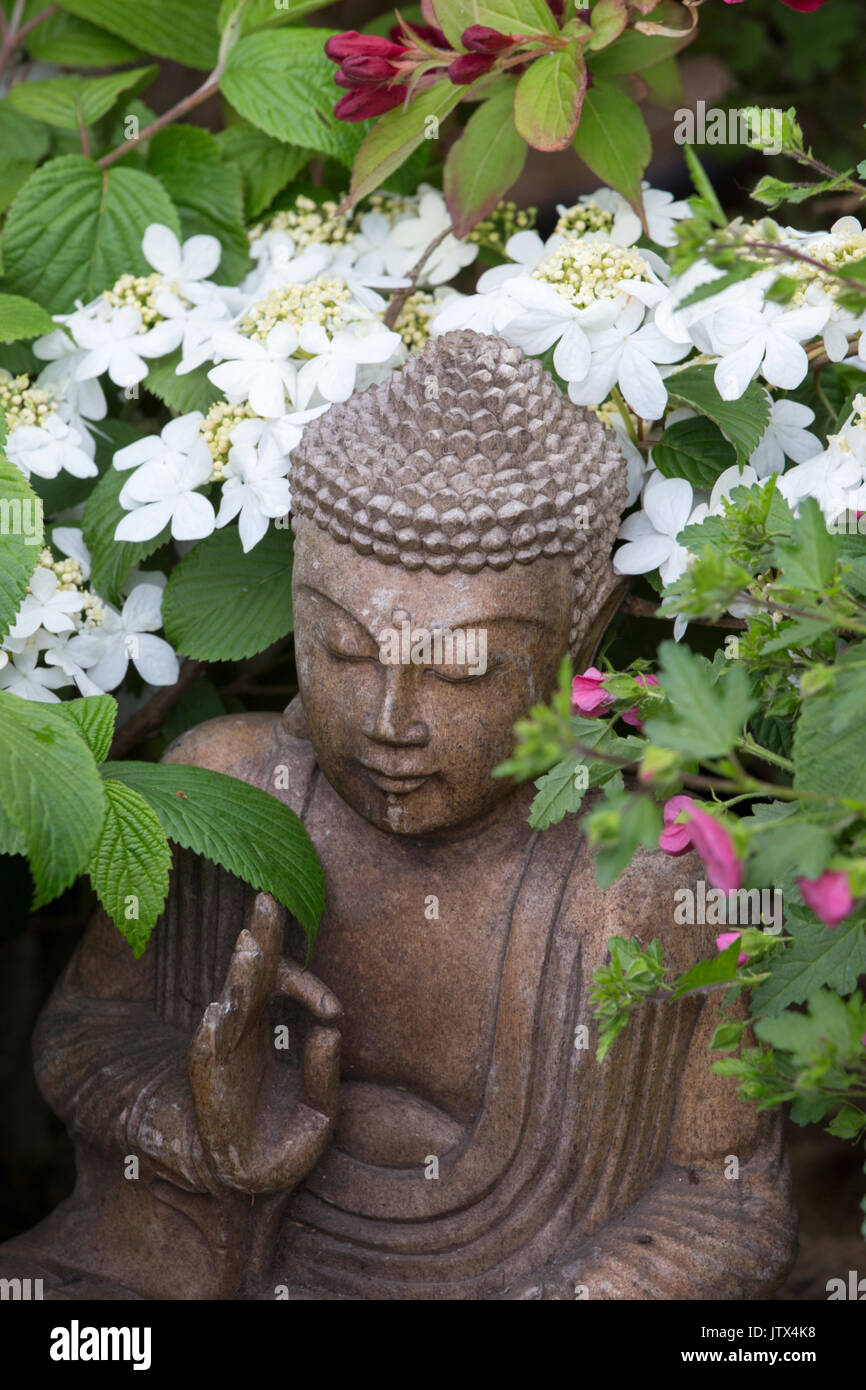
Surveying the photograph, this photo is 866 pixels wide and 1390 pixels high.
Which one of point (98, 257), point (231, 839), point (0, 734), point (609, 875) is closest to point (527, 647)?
point (231, 839)

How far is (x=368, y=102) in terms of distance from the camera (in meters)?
2.02

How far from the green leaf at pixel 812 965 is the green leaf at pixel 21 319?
4.01ft

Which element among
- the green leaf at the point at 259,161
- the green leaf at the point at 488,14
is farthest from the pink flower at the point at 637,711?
the green leaf at the point at 259,161

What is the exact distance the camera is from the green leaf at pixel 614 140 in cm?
202

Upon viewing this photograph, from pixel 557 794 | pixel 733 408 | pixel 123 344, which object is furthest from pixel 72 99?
pixel 557 794

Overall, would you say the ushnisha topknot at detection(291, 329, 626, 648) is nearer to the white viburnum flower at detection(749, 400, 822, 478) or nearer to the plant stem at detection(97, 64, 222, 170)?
the white viburnum flower at detection(749, 400, 822, 478)

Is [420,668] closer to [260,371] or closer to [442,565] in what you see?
[442,565]

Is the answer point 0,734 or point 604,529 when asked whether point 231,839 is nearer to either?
point 0,734

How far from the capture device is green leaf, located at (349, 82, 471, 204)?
1992mm

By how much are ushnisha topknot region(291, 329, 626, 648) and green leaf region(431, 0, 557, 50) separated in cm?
51

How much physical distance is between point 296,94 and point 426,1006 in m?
1.32

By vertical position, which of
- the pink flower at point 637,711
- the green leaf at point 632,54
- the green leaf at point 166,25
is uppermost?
the green leaf at point 166,25

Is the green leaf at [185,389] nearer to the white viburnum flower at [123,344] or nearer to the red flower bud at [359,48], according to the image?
the white viburnum flower at [123,344]

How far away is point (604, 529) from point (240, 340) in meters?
0.56
